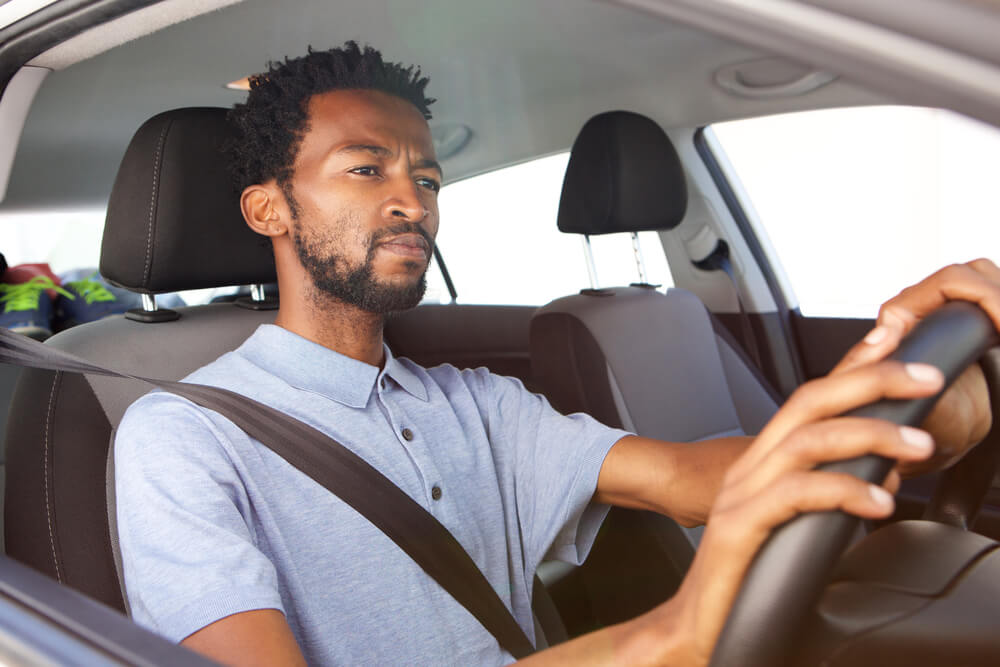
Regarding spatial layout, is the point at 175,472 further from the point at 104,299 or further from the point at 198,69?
the point at 198,69

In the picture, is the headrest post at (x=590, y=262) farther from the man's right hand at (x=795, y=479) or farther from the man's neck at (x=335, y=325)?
the man's right hand at (x=795, y=479)

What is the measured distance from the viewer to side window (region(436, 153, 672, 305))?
1.93m

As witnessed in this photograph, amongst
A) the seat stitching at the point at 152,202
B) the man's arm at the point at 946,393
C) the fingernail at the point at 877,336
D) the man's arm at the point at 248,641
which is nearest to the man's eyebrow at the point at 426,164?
the seat stitching at the point at 152,202

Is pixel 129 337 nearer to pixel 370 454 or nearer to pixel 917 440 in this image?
pixel 370 454

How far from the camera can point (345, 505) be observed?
1.03 m

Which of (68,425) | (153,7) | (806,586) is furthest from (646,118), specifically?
(806,586)

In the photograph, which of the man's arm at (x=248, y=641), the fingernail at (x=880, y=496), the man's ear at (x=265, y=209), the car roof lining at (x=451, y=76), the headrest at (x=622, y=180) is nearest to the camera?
the fingernail at (x=880, y=496)

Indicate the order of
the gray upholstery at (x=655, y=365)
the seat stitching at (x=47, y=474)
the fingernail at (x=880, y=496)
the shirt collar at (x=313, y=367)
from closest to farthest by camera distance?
1. the fingernail at (x=880, y=496)
2. the seat stitching at (x=47, y=474)
3. the shirt collar at (x=313, y=367)
4. the gray upholstery at (x=655, y=365)

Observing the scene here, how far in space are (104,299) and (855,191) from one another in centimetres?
135

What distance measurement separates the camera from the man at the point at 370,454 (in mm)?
591

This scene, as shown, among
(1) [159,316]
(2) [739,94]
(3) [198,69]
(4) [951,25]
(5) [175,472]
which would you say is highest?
(3) [198,69]

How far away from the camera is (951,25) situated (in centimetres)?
49

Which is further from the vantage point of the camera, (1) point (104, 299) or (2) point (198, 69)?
(2) point (198, 69)

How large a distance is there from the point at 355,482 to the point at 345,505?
3cm
